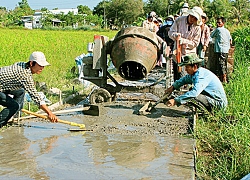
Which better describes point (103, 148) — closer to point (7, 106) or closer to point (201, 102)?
point (7, 106)

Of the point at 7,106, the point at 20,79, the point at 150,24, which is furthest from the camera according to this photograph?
the point at 150,24

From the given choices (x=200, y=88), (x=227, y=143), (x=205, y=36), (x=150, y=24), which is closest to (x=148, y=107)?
(x=200, y=88)

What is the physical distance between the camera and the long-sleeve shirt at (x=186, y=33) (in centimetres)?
773

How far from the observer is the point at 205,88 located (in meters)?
6.43

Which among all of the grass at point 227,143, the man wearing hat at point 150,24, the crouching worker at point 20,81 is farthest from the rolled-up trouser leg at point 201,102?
the man wearing hat at point 150,24

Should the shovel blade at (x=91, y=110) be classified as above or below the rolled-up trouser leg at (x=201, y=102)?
below

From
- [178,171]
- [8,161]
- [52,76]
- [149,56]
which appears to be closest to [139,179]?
[178,171]

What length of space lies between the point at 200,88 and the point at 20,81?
8.32 ft

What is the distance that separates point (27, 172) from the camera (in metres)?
4.20

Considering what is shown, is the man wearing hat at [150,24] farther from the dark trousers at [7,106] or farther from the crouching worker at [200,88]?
the dark trousers at [7,106]

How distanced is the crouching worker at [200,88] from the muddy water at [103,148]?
1.29ft

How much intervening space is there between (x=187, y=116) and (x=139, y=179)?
2.99 metres

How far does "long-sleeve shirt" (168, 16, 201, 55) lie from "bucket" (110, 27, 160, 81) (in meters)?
0.48

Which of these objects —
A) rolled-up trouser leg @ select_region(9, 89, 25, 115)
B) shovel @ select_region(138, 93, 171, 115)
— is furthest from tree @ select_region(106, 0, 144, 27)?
rolled-up trouser leg @ select_region(9, 89, 25, 115)
